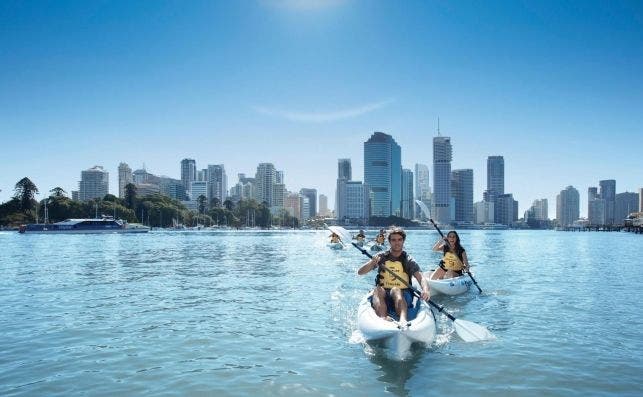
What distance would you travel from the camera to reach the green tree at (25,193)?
147750 mm

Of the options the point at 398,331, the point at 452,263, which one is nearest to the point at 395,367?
the point at 398,331

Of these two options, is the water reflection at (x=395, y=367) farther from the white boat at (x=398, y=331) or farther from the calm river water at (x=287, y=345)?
the white boat at (x=398, y=331)

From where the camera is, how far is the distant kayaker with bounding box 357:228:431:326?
11.6m

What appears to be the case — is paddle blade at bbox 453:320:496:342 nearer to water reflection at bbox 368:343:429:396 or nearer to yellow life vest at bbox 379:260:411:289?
water reflection at bbox 368:343:429:396

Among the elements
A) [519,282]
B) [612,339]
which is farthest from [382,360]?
[519,282]

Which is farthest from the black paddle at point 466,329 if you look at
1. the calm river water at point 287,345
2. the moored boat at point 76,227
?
the moored boat at point 76,227

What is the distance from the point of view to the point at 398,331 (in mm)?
9906

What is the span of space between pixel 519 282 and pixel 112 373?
21.3 metres

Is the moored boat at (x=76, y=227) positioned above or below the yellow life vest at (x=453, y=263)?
below

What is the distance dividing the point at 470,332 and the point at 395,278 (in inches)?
95.5

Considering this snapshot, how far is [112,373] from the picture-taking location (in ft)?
30.8

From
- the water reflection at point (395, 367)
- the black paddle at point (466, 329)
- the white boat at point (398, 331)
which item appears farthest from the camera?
the black paddle at point (466, 329)

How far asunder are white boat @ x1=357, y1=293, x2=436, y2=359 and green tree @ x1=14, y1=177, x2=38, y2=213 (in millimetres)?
166477

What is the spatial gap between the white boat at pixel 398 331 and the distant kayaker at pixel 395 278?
553 millimetres
